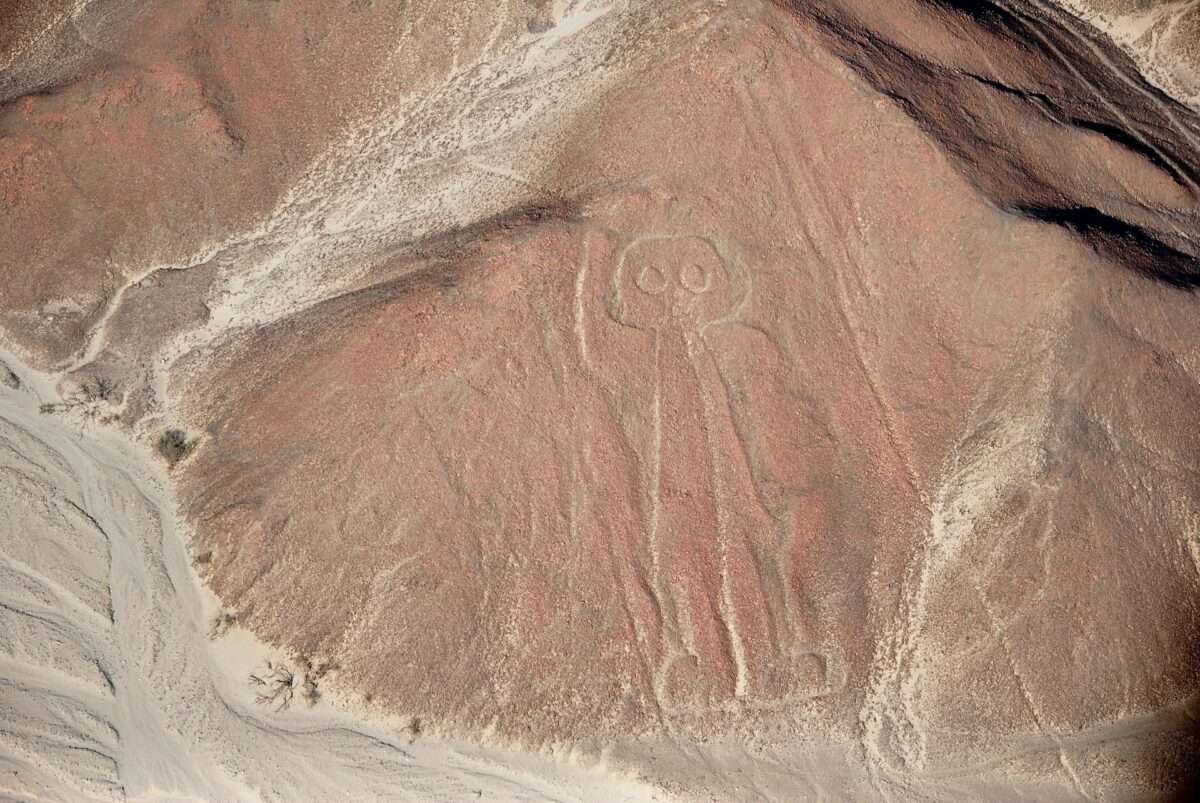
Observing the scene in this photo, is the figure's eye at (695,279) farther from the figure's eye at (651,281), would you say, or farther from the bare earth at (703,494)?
the figure's eye at (651,281)

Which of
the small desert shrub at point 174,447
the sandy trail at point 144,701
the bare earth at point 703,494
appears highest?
the bare earth at point 703,494

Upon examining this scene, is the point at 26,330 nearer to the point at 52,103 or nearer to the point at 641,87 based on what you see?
the point at 52,103

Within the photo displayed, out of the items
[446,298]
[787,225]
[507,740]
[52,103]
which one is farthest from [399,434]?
[52,103]

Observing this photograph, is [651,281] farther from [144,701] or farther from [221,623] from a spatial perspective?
[144,701]

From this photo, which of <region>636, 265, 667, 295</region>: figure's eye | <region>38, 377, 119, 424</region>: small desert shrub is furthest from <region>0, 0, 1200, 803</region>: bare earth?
<region>38, 377, 119, 424</region>: small desert shrub

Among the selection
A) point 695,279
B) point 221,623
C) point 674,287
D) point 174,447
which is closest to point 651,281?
point 674,287

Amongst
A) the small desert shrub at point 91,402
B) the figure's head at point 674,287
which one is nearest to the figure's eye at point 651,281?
the figure's head at point 674,287

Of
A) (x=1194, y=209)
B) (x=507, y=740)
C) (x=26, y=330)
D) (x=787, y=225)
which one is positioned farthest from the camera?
(x=26, y=330)

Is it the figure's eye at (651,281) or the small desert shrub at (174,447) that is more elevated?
the figure's eye at (651,281)
